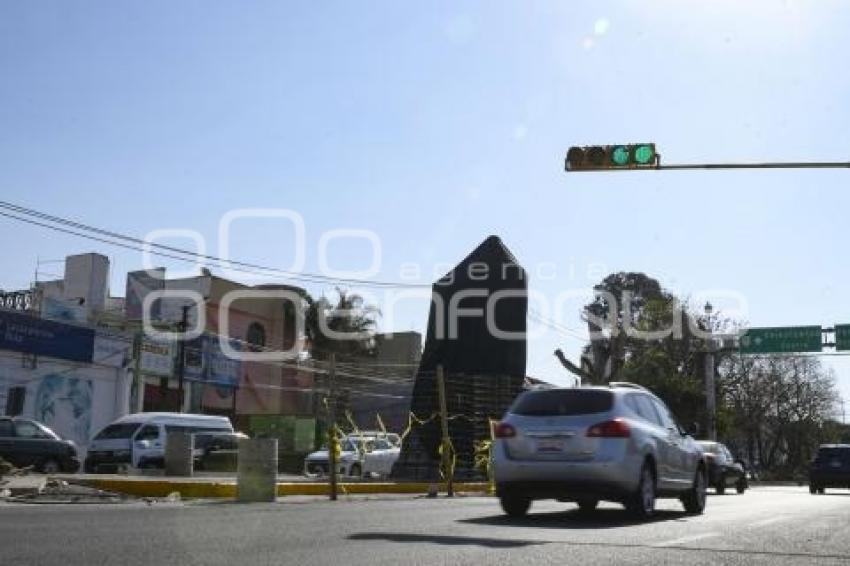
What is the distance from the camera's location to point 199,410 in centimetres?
4762

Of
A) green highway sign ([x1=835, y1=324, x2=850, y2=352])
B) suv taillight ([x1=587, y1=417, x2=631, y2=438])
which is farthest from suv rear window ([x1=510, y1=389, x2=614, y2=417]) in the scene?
green highway sign ([x1=835, y1=324, x2=850, y2=352])

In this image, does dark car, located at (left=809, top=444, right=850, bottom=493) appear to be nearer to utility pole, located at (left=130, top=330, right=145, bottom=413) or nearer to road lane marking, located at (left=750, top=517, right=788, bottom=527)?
road lane marking, located at (left=750, top=517, right=788, bottom=527)

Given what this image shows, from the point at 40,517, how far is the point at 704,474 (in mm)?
8688

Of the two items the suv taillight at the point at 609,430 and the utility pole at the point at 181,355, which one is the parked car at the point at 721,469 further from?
the utility pole at the point at 181,355

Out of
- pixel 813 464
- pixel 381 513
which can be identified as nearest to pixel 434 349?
pixel 813 464

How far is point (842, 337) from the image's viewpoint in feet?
150

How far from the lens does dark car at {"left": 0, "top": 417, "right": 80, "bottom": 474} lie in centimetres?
2620

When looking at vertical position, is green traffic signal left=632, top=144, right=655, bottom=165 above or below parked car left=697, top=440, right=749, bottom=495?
above

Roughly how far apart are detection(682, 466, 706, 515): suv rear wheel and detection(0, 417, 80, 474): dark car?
19.4 meters

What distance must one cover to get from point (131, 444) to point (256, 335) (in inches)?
1062

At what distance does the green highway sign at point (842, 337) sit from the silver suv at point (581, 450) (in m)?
37.7

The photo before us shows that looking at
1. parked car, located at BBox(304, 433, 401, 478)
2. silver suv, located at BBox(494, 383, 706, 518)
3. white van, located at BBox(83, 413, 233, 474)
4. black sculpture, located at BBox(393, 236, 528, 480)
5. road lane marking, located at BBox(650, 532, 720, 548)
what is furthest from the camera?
parked car, located at BBox(304, 433, 401, 478)

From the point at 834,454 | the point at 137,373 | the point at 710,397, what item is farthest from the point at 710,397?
the point at 137,373

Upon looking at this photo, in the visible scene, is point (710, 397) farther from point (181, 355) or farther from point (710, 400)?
point (181, 355)
